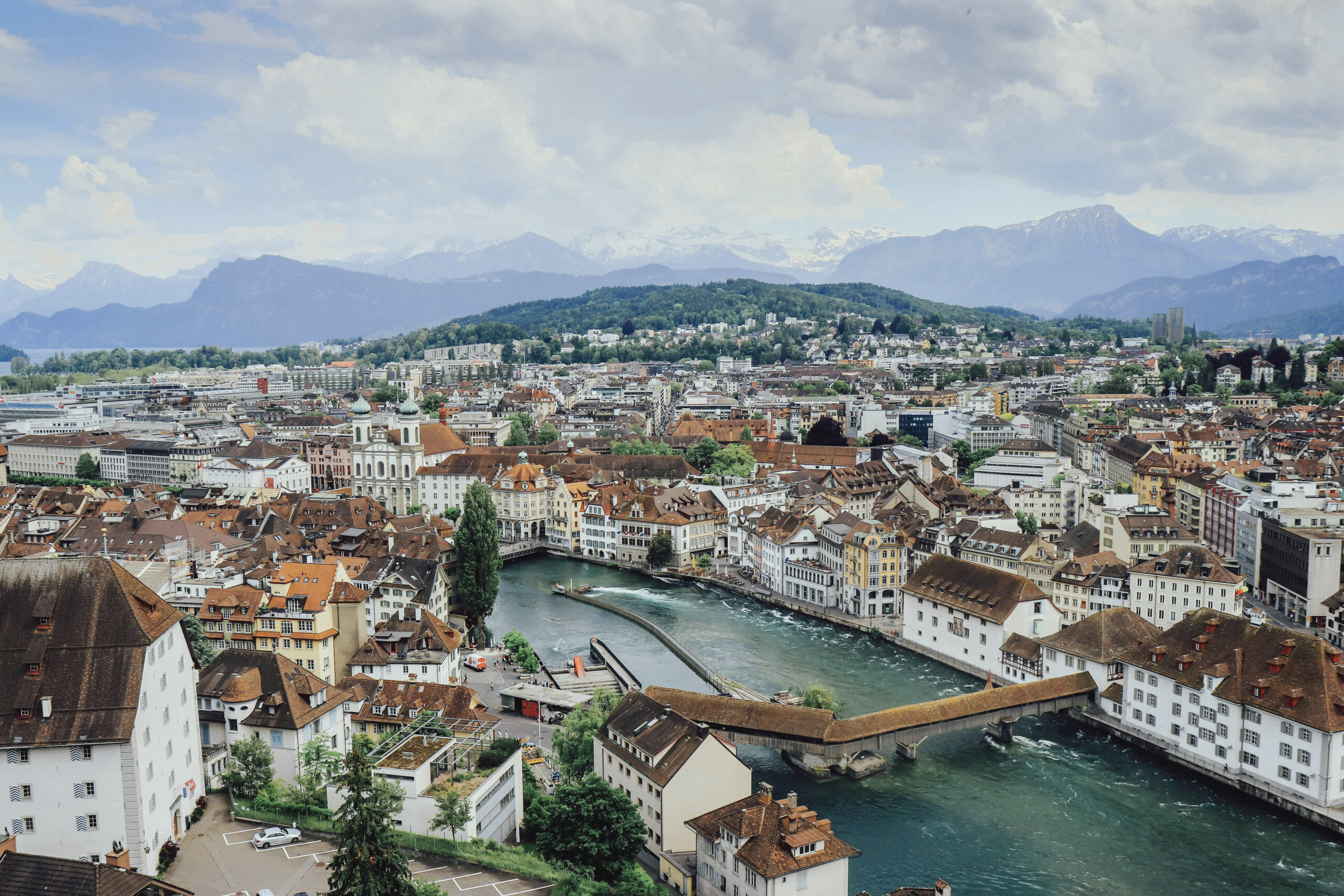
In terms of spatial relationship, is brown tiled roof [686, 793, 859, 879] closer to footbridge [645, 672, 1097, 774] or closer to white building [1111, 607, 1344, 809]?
footbridge [645, 672, 1097, 774]

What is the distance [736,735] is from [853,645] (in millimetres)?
12616

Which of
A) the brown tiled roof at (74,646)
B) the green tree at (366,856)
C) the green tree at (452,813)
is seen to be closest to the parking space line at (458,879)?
the green tree at (452,813)

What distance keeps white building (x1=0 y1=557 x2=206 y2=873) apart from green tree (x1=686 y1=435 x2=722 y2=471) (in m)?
55.8

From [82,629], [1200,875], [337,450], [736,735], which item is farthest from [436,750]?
[337,450]

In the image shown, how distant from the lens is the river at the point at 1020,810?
23734 mm

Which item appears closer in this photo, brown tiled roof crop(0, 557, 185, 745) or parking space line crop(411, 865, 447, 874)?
brown tiled roof crop(0, 557, 185, 745)

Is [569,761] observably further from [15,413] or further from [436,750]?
[15,413]

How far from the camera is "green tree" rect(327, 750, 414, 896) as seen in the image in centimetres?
1620

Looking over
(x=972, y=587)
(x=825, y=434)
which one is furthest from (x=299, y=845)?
(x=825, y=434)

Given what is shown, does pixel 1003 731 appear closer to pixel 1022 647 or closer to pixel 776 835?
pixel 1022 647

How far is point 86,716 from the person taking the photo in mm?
18312

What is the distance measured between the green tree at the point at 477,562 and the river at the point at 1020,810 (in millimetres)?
3938

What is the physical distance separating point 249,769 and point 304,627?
889 cm

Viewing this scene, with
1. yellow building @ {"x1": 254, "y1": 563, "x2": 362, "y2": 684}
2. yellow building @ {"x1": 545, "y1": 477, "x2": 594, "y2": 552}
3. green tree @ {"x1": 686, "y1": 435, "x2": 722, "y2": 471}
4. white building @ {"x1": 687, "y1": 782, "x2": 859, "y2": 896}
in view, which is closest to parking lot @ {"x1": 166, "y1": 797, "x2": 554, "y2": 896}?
white building @ {"x1": 687, "y1": 782, "x2": 859, "y2": 896}
